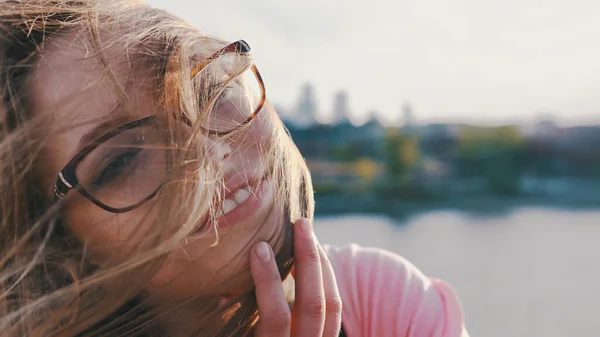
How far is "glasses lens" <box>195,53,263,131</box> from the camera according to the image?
20.5 inches

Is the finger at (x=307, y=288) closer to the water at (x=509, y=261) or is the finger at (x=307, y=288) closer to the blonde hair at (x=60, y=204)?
the blonde hair at (x=60, y=204)

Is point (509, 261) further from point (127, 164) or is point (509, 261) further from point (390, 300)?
point (127, 164)

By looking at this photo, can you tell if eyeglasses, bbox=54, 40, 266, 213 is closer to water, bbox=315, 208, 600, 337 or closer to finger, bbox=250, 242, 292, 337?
finger, bbox=250, 242, 292, 337

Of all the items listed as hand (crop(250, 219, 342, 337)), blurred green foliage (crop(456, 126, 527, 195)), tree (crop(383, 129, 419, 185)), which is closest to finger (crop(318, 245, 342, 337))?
hand (crop(250, 219, 342, 337))

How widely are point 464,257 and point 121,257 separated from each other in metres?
6.41

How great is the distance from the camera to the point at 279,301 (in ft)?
1.65

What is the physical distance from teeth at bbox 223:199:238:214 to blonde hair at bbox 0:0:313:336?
15 millimetres

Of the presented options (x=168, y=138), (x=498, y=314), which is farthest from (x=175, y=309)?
(x=498, y=314)

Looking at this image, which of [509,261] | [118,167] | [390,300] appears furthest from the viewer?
[509,261]

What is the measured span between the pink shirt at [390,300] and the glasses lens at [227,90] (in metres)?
0.22

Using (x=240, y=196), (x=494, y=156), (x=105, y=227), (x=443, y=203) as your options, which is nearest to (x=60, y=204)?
(x=105, y=227)

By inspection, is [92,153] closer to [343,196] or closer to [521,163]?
[343,196]

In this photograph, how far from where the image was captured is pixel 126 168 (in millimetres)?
488

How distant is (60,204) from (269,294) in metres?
0.19
